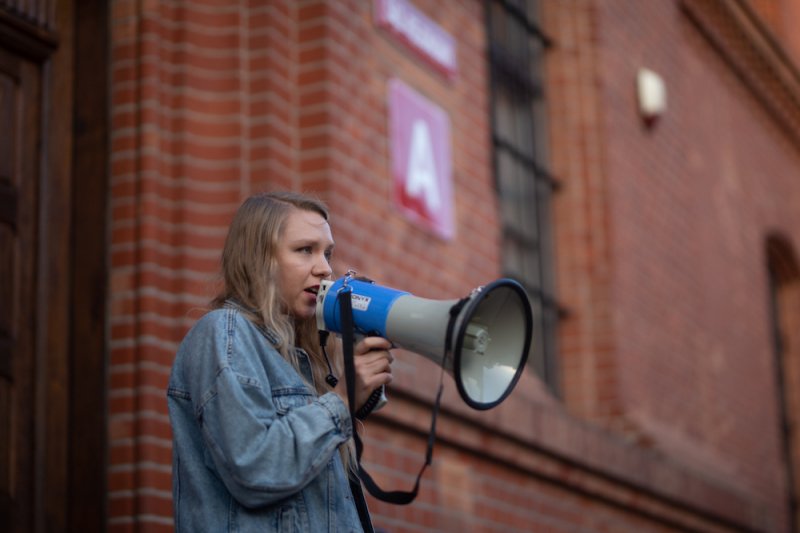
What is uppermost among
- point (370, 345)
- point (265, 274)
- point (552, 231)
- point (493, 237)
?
point (552, 231)

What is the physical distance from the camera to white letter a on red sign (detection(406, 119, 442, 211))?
657cm

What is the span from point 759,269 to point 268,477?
29.5ft

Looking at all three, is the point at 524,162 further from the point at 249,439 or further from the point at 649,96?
the point at 249,439

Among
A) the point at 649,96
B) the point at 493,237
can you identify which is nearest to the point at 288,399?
the point at 493,237

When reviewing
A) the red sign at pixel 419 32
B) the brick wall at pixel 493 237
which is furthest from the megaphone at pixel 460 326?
the red sign at pixel 419 32

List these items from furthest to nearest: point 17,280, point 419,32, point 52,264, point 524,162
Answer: point 524,162 < point 419,32 < point 52,264 < point 17,280

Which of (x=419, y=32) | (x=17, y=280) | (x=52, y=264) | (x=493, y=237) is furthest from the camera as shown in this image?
(x=493, y=237)

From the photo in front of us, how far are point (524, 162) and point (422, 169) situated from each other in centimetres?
194

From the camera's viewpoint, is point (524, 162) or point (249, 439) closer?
point (249, 439)

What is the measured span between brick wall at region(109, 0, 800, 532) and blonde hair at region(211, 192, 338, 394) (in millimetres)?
1282

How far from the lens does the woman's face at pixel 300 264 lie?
3.29 m

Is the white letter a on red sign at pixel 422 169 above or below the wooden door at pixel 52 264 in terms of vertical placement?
above

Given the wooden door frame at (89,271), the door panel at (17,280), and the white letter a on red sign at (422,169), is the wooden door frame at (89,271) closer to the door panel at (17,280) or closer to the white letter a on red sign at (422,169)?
the door panel at (17,280)

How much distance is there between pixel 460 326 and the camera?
305 cm
